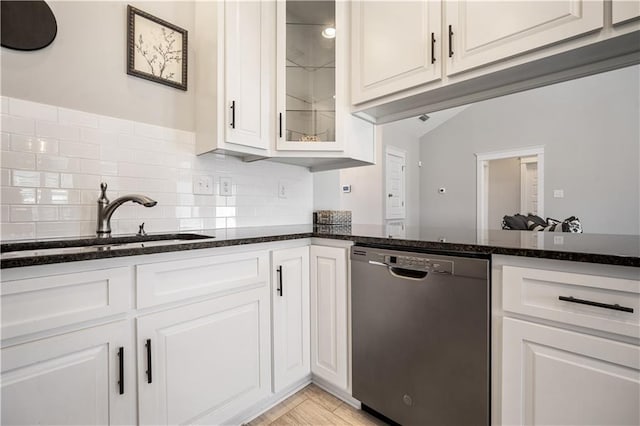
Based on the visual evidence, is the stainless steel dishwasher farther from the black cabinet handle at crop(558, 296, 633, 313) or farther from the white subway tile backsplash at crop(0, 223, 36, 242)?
the white subway tile backsplash at crop(0, 223, 36, 242)

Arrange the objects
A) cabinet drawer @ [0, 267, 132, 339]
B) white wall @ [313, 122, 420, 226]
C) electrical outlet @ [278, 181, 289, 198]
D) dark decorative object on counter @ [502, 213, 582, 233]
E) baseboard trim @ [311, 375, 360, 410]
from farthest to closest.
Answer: white wall @ [313, 122, 420, 226] < dark decorative object on counter @ [502, 213, 582, 233] < electrical outlet @ [278, 181, 289, 198] < baseboard trim @ [311, 375, 360, 410] < cabinet drawer @ [0, 267, 132, 339]

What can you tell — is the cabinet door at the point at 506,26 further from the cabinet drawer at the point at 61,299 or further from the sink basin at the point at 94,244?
the cabinet drawer at the point at 61,299

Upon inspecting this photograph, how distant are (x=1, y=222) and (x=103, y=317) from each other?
2.13 feet

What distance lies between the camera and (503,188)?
7.39m

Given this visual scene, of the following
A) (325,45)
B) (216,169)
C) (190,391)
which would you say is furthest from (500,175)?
(190,391)

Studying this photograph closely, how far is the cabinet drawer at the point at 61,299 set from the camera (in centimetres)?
74

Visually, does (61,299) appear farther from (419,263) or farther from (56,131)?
(419,263)

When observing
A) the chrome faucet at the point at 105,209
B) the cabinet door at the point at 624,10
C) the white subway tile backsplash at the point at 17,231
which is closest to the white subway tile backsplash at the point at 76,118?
the chrome faucet at the point at 105,209

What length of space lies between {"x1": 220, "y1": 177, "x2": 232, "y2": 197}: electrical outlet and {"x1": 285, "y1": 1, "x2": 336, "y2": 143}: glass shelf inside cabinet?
18.3 inches

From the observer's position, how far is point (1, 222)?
1082mm

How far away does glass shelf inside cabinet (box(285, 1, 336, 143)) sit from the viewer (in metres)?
1.74

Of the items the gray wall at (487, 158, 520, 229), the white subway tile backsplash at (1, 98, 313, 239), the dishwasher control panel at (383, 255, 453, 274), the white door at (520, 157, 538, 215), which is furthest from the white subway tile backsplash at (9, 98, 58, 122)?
the white door at (520, 157, 538, 215)

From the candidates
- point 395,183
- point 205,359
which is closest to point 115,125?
point 205,359

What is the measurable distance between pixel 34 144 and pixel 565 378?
6.84ft
